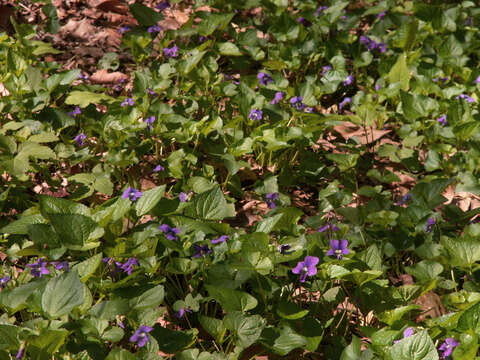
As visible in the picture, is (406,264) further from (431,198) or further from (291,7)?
(291,7)

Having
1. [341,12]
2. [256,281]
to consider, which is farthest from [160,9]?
[256,281]

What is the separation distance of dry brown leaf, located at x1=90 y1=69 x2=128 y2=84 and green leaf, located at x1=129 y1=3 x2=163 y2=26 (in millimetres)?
545

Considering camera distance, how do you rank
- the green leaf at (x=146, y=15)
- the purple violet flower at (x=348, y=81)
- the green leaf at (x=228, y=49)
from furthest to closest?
the green leaf at (x=146, y=15) < the green leaf at (x=228, y=49) < the purple violet flower at (x=348, y=81)

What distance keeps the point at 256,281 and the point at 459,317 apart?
824 millimetres

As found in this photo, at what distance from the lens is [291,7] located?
504cm

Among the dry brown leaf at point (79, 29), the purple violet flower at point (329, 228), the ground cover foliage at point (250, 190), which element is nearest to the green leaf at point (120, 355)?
the ground cover foliage at point (250, 190)

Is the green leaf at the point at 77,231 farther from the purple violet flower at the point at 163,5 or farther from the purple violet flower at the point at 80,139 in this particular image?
the purple violet flower at the point at 163,5

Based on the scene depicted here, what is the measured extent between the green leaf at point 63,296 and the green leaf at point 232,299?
0.52 metres

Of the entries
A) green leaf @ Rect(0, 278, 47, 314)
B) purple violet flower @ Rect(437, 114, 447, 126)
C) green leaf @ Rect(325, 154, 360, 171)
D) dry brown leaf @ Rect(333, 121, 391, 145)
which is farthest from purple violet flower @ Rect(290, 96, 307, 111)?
green leaf @ Rect(0, 278, 47, 314)

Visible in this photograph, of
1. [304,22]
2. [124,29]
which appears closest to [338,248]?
[124,29]

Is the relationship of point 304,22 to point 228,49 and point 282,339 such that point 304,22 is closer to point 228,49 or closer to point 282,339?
point 228,49

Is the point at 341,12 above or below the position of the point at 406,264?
above

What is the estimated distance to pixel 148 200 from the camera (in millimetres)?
2605

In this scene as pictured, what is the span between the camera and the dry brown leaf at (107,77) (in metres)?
4.25
